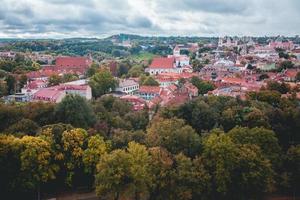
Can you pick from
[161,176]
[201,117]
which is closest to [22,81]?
[201,117]

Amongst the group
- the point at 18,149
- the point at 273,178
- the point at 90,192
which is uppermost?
the point at 18,149

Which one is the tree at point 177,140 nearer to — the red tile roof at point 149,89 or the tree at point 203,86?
the red tile roof at point 149,89

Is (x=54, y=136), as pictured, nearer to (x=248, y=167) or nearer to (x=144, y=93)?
(x=248, y=167)

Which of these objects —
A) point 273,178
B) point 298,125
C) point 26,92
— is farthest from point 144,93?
point 273,178

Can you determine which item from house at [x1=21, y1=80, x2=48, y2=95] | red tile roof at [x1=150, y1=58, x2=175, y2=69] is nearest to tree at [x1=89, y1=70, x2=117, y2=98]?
house at [x1=21, y1=80, x2=48, y2=95]

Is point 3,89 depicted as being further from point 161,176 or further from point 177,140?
point 161,176
